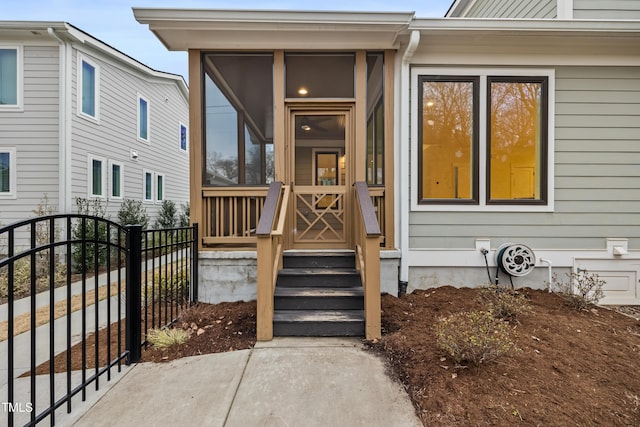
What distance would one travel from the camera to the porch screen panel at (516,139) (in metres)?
4.10

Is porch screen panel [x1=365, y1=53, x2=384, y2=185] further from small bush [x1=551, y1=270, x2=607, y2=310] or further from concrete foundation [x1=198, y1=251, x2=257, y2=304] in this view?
small bush [x1=551, y1=270, x2=607, y2=310]

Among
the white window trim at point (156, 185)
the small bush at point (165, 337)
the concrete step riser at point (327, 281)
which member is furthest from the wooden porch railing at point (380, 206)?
the white window trim at point (156, 185)

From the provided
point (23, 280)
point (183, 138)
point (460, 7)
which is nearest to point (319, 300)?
point (23, 280)

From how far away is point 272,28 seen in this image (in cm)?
361

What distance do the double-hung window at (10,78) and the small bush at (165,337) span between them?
7.08 meters

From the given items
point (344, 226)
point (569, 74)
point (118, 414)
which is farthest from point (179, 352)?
point (569, 74)

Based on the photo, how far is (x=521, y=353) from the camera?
2418mm

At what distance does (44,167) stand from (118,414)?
7.10 m

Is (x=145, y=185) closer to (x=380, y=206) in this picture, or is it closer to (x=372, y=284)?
(x=380, y=206)

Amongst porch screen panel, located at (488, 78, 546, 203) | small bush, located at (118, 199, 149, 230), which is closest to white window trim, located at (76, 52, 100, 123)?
small bush, located at (118, 199, 149, 230)

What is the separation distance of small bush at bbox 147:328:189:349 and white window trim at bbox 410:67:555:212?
300cm

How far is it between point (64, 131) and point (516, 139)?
27.8ft

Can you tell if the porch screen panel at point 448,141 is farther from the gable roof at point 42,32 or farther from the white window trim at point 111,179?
the white window trim at point 111,179

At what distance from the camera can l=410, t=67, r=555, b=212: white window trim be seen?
4051mm
